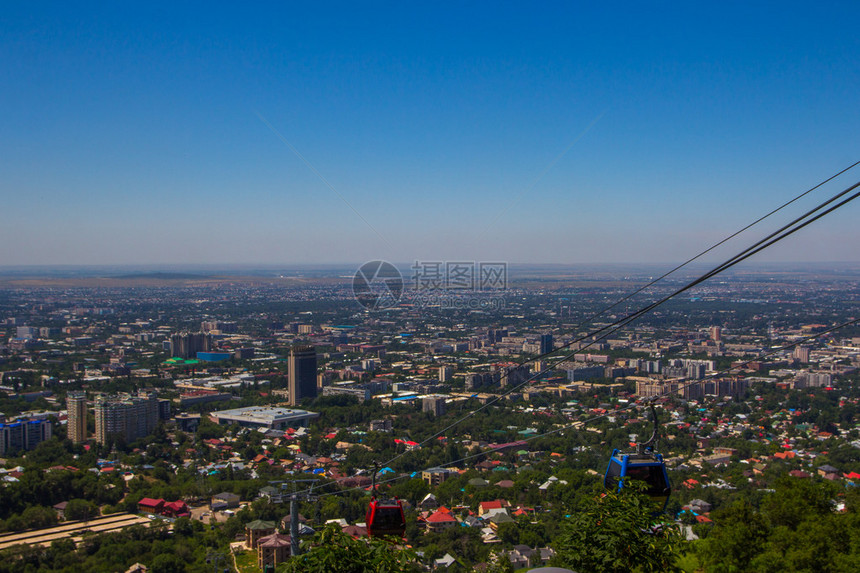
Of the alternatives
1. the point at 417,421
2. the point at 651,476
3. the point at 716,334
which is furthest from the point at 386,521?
the point at 716,334

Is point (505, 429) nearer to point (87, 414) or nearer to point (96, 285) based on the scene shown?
point (87, 414)

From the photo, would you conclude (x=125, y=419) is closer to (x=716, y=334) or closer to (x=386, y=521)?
(x=386, y=521)

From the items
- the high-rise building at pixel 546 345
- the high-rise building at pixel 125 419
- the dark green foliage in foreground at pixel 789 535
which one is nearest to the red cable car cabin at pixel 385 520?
the dark green foliage in foreground at pixel 789 535

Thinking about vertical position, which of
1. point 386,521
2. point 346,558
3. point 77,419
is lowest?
point 77,419

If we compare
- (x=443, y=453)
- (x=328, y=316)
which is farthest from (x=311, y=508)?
(x=328, y=316)

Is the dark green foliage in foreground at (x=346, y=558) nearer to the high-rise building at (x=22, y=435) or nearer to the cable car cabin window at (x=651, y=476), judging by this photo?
the cable car cabin window at (x=651, y=476)
